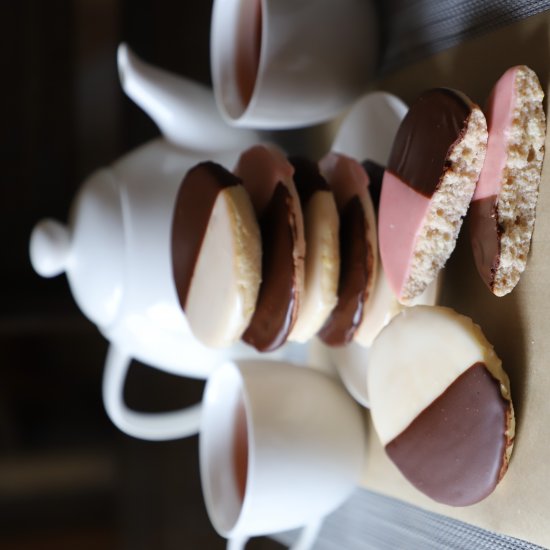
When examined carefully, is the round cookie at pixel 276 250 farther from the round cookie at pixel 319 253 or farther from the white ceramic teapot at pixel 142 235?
the white ceramic teapot at pixel 142 235

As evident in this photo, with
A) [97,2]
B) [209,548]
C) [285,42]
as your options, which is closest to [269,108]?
[285,42]

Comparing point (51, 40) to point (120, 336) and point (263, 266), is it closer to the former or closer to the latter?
point (120, 336)

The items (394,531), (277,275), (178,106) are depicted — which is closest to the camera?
(277,275)

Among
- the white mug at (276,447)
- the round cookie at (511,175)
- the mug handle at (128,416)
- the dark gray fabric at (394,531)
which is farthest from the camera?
the mug handle at (128,416)

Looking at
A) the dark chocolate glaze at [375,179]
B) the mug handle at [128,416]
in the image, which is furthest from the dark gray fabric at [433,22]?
the mug handle at [128,416]

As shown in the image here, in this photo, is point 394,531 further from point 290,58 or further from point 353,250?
point 290,58

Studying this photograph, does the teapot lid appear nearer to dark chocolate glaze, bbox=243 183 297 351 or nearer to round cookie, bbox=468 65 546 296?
dark chocolate glaze, bbox=243 183 297 351

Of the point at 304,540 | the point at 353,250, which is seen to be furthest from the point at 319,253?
the point at 304,540
